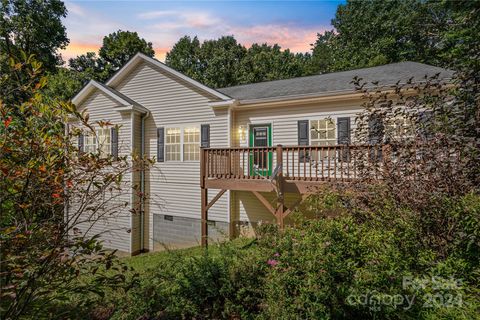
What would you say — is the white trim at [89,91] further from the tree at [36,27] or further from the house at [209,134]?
→ the tree at [36,27]

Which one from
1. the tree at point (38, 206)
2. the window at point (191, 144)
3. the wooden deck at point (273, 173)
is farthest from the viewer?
the window at point (191, 144)

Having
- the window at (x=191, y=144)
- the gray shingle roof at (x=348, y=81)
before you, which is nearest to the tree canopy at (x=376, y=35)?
the gray shingle roof at (x=348, y=81)

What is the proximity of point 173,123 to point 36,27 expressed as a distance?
17.1 meters

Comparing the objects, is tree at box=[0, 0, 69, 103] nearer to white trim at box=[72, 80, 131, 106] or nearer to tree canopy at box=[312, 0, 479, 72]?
white trim at box=[72, 80, 131, 106]

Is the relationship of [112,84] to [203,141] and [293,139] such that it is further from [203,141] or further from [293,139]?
[293,139]

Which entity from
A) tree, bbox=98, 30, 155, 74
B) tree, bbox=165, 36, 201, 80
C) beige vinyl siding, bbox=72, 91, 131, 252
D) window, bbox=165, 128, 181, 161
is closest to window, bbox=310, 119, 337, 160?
window, bbox=165, 128, 181, 161

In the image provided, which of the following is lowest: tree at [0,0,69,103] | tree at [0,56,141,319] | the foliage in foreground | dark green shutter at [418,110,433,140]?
the foliage in foreground

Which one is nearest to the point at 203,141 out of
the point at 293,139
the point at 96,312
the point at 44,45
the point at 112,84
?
the point at 293,139

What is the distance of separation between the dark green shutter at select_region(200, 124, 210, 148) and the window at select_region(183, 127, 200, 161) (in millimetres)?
258

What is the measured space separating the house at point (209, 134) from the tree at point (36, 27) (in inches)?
475

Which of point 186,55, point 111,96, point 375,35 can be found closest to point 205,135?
point 111,96

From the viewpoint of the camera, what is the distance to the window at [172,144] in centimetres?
1073

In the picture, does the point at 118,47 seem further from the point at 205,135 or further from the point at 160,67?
the point at 205,135

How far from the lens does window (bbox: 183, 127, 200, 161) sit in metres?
10.4
